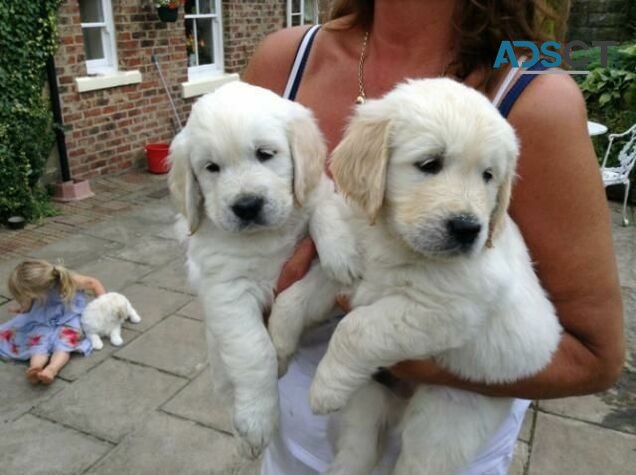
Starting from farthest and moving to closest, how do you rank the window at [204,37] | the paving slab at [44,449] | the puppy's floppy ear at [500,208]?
the window at [204,37]
the paving slab at [44,449]
the puppy's floppy ear at [500,208]

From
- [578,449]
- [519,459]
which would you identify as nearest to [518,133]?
[519,459]

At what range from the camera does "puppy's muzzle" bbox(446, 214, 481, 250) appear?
1.56 m

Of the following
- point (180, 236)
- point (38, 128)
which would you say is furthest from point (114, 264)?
point (180, 236)

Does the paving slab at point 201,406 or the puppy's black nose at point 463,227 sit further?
the paving slab at point 201,406

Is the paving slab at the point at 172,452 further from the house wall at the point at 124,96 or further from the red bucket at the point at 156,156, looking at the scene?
the red bucket at the point at 156,156

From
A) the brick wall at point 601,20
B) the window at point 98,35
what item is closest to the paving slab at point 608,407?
the window at point 98,35

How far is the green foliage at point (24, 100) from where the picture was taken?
6.42 m

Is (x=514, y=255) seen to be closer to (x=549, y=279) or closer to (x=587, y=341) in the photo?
(x=549, y=279)

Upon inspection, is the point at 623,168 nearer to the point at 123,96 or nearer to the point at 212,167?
the point at 123,96

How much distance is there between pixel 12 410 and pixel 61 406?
1.00ft

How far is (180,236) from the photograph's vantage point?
2301mm

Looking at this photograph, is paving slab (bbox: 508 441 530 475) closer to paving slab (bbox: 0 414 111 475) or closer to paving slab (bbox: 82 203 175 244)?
paving slab (bbox: 0 414 111 475)

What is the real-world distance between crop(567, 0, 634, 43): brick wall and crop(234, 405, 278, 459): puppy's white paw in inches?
470

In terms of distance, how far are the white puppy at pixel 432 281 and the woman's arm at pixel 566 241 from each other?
1.8 inches
